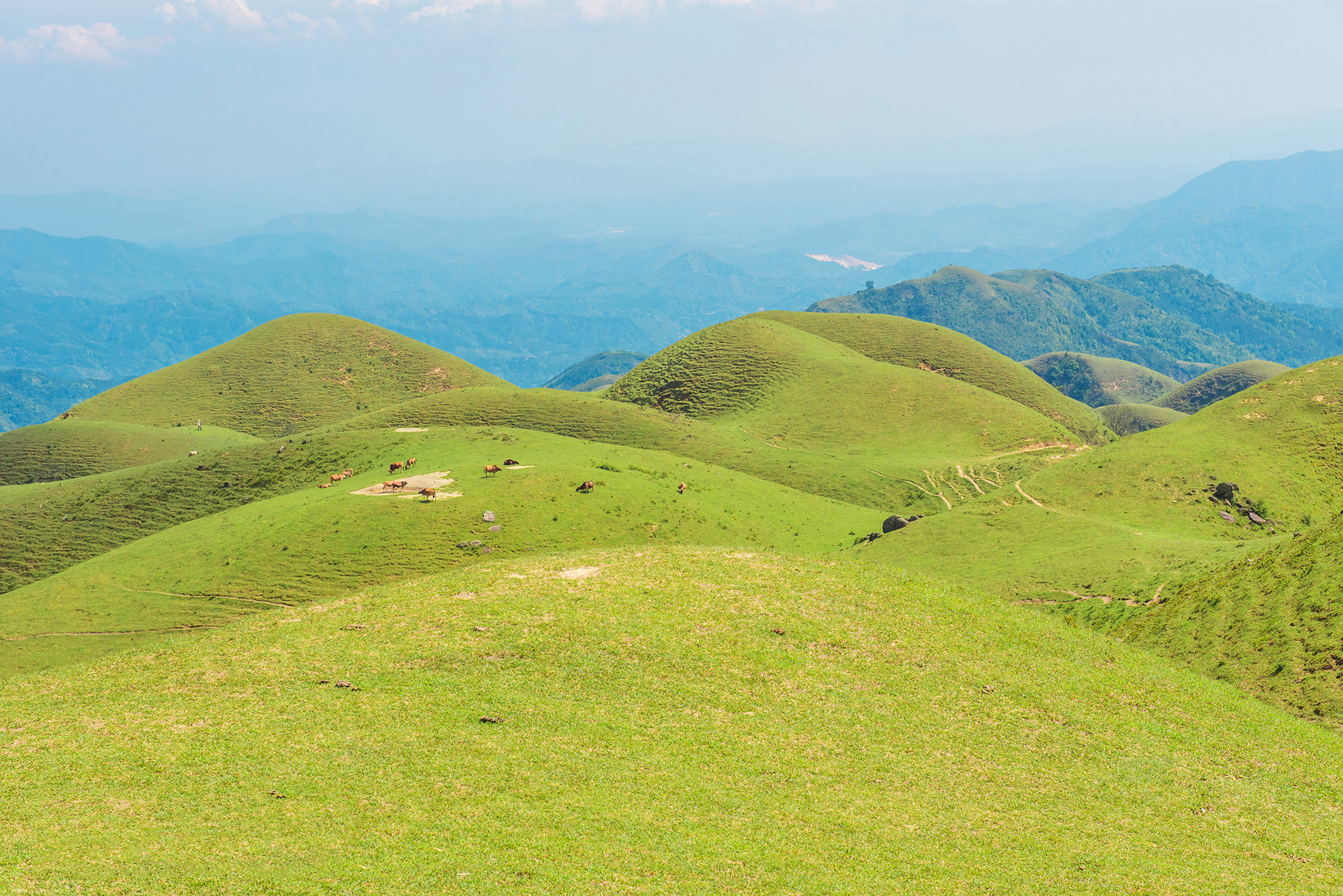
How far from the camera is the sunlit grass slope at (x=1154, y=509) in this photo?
147 ft

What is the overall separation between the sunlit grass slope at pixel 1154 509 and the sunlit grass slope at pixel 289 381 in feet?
312

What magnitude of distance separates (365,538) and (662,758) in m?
37.8

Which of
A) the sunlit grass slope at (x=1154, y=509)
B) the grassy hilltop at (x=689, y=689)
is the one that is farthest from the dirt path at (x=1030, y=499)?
the grassy hilltop at (x=689, y=689)

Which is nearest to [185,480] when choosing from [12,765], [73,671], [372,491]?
[372,491]

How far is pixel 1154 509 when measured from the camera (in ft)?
188

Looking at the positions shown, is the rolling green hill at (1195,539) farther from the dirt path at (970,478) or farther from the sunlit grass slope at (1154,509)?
the dirt path at (970,478)

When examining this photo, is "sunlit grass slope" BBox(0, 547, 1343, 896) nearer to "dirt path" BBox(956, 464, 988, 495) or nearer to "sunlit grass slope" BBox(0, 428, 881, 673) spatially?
"sunlit grass slope" BBox(0, 428, 881, 673)

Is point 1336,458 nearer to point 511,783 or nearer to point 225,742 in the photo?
point 511,783

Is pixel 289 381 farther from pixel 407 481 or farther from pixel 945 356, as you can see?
pixel 945 356

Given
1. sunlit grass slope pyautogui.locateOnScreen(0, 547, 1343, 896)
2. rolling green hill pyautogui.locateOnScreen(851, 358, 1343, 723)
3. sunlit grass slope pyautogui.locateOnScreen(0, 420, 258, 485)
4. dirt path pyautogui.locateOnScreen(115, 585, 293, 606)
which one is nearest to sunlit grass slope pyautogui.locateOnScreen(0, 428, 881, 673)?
dirt path pyautogui.locateOnScreen(115, 585, 293, 606)

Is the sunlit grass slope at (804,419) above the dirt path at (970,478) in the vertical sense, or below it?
above

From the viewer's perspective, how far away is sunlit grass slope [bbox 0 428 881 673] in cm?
4944

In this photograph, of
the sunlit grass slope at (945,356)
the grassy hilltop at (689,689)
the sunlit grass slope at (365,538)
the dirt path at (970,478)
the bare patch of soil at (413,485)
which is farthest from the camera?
the sunlit grass slope at (945,356)

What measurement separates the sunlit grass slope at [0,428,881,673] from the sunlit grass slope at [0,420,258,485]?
48820 mm
